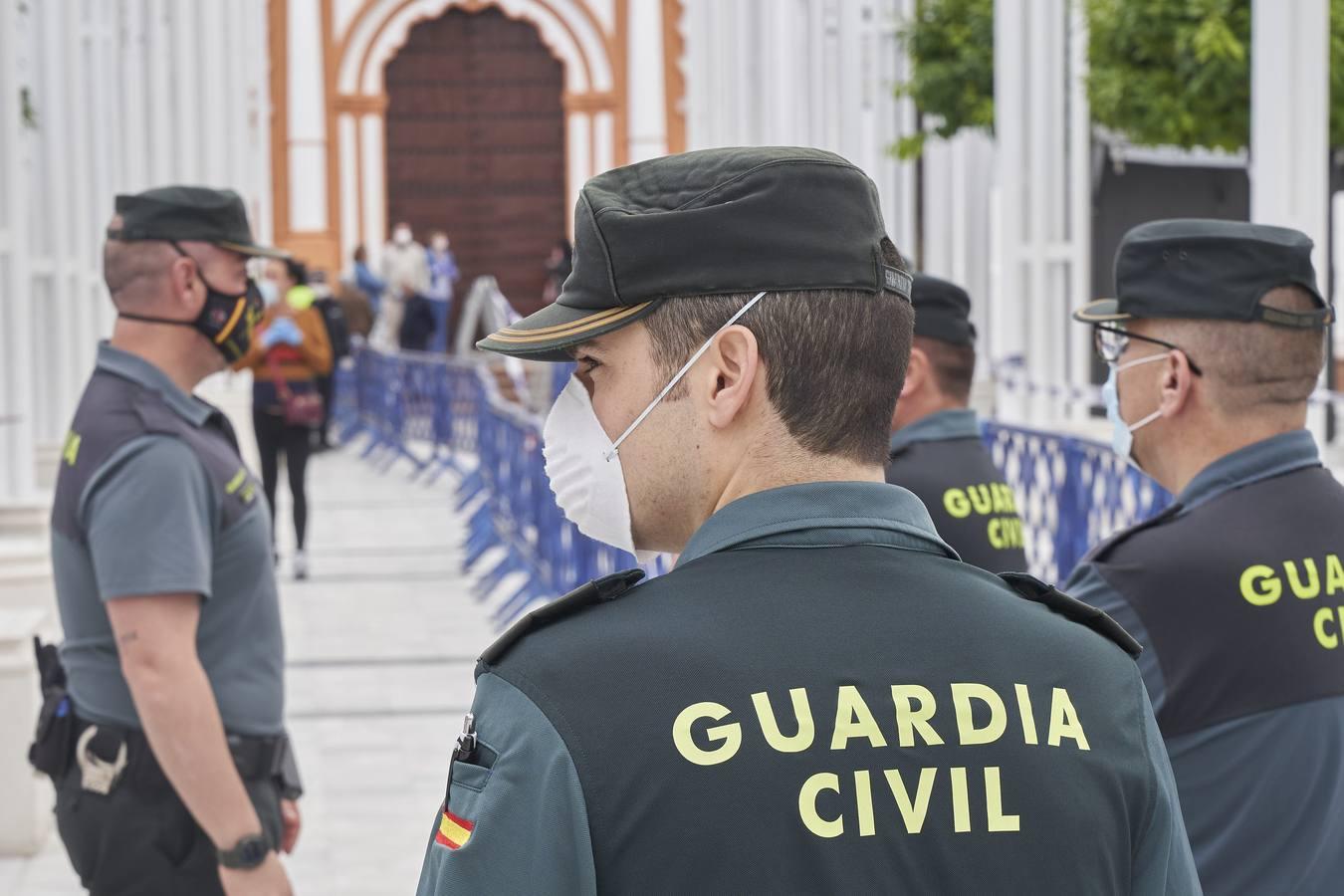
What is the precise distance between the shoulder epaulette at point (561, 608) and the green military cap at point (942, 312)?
279cm

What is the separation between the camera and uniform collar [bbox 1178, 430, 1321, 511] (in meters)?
2.75

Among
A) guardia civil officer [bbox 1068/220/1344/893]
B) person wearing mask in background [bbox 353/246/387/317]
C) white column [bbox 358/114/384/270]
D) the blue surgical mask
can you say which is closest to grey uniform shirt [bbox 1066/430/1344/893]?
guardia civil officer [bbox 1068/220/1344/893]

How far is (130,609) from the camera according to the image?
3.19m

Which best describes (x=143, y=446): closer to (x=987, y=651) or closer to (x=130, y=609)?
(x=130, y=609)

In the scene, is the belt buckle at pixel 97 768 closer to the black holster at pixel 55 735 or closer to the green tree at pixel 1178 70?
the black holster at pixel 55 735

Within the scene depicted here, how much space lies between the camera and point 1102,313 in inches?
123

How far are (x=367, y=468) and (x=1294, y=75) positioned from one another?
12777 millimetres

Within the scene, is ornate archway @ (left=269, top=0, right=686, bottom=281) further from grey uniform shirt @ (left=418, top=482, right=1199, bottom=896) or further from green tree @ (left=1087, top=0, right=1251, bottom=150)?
grey uniform shirt @ (left=418, top=482, right=1199, bottom=896)

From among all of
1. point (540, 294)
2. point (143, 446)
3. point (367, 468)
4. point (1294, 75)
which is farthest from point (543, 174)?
point (143, 446)

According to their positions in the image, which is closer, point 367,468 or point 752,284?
point 752,284

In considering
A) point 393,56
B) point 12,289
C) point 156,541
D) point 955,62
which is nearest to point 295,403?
point 12,289

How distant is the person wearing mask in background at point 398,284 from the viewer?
2511 centimetres

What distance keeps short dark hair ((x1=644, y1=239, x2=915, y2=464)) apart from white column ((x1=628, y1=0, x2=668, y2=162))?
3219 cm

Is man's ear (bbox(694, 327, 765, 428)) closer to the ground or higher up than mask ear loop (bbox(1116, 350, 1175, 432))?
higher up
